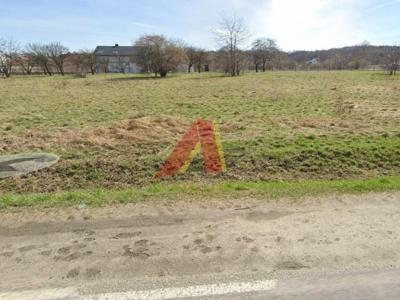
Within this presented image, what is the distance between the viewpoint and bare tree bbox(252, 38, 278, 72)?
212 ft

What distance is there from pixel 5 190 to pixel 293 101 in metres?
13.5

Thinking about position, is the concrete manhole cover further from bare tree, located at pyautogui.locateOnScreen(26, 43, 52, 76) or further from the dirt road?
bare tree, located at pyautogui.locateOnScreen(26, 43, 52, 76)

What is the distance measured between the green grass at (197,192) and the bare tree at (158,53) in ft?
128

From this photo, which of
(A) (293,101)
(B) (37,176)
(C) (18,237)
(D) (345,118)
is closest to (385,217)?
(C) (18,237)

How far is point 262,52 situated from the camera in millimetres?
65188

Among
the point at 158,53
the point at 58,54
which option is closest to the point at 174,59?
the point at 158,53

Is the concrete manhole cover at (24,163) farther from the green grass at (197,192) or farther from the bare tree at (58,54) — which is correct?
the bare tree at (58,54)

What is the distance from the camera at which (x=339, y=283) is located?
2.94 m

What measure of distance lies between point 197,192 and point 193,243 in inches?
63.6

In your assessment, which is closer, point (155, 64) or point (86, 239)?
point (86, 239)

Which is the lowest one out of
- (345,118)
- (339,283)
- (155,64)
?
(339,283)

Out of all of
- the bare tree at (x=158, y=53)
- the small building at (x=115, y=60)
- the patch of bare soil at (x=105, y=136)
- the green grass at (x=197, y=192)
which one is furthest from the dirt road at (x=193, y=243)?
the small building at (x=115, y=60)

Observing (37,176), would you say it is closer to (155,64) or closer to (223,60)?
(155,64)
